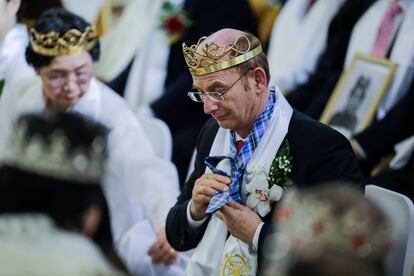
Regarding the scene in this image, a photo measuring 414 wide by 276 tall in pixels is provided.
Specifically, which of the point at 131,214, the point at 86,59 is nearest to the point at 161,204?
the point at 131,214

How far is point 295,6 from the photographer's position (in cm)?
586

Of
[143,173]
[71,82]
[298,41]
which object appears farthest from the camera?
[298,41]

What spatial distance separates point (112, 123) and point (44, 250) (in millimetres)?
2322

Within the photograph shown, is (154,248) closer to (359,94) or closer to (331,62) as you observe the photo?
(359,94)

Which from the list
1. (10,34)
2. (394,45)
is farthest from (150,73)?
(394,45)

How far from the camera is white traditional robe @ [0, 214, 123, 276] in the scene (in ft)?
6.47

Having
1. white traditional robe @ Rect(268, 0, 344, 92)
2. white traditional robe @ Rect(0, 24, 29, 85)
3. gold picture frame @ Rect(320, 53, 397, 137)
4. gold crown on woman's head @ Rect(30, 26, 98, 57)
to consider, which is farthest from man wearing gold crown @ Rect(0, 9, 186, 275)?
white traditional robe @ Rect(268, 0, 344, 92)

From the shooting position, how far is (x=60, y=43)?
14.6ft

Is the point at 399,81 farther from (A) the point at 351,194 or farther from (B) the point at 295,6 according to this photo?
(A) the point at 351,194

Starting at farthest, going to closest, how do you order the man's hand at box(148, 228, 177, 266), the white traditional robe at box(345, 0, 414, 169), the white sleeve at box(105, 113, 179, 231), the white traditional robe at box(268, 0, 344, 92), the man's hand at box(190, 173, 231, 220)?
1. the white traditional robe at box(268, 0, 344, 92)
2. the white traditional robe at box(345, 0, 414, 169)
3. the white sleeve at box(105, 113, 179, 231)
4. the man's hand at box(148, 228, 177, 266)
5. the man's hand at box(190, 173, 231, 220)

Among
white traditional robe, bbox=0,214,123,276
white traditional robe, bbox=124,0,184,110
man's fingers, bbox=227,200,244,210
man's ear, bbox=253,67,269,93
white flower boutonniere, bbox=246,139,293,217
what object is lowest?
white traditional robe, bbox=124,0,184,110

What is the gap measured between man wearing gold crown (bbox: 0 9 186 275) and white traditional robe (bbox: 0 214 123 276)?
184 cm

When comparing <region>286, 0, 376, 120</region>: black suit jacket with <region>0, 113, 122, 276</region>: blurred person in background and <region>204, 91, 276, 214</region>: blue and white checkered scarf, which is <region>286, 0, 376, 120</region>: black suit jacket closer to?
<region>204, 91, 276, 214</region>: blue and white checkered scarf

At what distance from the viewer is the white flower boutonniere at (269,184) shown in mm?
3209
